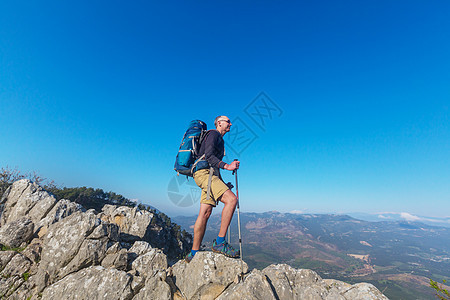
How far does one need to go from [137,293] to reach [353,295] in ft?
20.9

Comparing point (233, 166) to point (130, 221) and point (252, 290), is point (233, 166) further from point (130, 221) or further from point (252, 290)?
point (130, 221)

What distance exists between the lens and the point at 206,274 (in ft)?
19.0

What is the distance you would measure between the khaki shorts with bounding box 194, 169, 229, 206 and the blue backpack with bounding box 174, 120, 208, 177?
0.35 metres

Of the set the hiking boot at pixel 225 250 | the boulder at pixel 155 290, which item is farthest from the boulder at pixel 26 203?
the hiking boot at pixel 225 250

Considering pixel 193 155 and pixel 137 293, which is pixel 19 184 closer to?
pixel 137 293

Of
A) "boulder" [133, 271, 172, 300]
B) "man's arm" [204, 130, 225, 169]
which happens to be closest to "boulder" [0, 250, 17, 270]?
"boulder" [133, 271, 172, 300]

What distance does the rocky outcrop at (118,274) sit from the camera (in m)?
5.27

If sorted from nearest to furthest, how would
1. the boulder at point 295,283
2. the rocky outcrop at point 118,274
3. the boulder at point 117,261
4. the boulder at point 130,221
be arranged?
1. the boulder at point 295,283
2. the rocky outcrop at point 118,274
3. the boulder at point 117,261
4. the boulder at point 130,221

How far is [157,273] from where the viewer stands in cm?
581

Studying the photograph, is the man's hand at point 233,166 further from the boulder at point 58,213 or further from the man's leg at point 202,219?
the boulder at point 58,213

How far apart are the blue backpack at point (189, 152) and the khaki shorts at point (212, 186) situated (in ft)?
1.16

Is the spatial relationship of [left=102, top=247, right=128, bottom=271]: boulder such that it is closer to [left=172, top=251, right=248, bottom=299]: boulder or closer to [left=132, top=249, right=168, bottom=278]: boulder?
[left=132, top=249, right=168, bottom=278]: boulder

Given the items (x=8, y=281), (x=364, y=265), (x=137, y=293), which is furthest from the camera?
(x=364, y=265)

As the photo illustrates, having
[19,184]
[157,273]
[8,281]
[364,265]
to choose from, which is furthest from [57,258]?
[364,265]
